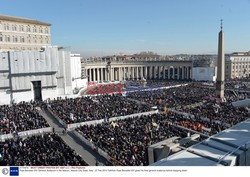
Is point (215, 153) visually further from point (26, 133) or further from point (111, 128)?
point (26, 133)

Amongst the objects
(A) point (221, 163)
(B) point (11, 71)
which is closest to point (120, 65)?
(B) point (11, 71)

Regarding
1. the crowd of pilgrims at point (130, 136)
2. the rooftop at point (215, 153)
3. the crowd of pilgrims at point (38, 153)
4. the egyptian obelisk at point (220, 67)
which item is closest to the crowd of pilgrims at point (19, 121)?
the crowd of pilgrims at point (38, 153)

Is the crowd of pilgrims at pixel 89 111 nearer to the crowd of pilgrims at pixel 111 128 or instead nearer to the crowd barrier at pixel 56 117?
the crowd of pilgrims at pixel 111 128

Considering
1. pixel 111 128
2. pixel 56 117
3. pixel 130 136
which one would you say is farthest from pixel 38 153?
pixel 56 117

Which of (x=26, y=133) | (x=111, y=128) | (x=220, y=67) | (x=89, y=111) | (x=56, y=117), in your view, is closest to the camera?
(x=26, y=133)

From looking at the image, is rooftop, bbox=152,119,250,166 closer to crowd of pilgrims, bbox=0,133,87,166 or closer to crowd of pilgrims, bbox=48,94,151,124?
crowd of pilgrims, bbox=0,133,87,166

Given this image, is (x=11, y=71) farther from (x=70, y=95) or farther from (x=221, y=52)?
(x=221, y=52)
